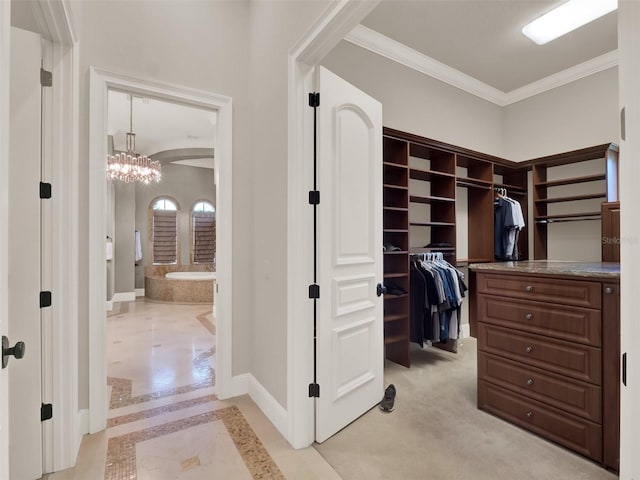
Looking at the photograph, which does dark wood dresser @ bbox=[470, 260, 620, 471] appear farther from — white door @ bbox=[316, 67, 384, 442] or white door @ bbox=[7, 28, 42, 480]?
white door @ bbox=[7, 28, 42, 480]

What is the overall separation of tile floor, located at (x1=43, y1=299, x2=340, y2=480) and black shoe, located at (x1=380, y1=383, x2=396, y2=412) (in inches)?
27.9

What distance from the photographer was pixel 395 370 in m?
3.22

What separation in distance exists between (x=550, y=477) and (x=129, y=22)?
3.84m

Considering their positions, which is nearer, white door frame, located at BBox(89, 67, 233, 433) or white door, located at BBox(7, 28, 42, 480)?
white door, located at BBox(7, 28, 42, 480)

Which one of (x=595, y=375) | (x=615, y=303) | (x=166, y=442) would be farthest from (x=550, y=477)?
(x=166, y=442)

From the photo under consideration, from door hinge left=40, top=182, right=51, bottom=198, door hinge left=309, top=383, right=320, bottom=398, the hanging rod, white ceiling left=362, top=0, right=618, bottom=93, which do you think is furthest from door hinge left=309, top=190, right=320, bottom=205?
the hanging rod

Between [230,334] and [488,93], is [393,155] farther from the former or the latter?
[230,334]

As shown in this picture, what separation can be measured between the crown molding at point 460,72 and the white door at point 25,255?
99.8 inches

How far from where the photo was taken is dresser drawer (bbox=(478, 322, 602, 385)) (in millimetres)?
1868

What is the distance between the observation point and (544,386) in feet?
6.80

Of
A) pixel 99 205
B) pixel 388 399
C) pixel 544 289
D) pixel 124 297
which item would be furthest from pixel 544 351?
pixel 124 297

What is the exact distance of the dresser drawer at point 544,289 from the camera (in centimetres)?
186

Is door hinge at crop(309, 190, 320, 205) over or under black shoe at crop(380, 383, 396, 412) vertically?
over

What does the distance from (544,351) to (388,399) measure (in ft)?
3.67
